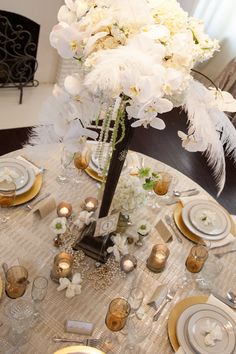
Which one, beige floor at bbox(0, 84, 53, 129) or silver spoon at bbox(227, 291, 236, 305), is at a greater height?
silver spoon at bbox(227, 291, 236, 305)

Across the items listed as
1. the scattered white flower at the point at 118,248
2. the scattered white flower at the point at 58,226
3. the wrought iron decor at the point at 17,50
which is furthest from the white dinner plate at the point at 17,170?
the wrought iron decor at the point at 17,50

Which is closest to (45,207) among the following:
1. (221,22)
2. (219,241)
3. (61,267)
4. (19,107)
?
(61,267)

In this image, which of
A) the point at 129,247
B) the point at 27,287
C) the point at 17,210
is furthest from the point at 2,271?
the point at 129,247

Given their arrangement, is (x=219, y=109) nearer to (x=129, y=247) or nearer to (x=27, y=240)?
(x=129, y=247)

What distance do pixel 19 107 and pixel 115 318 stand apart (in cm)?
253

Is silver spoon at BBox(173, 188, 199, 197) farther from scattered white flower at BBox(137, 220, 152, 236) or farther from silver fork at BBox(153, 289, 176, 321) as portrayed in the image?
silver fork at BBox(153, 289, 176, 321)

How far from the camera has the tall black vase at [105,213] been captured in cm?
140

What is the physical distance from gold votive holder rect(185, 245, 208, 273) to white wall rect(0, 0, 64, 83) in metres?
2.48

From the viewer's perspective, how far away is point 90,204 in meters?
1.72

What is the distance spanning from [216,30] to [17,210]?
3.06 metres

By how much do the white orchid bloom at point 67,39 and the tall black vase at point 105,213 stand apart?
0.34 metres

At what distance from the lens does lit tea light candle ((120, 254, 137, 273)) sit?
1553 millimetres

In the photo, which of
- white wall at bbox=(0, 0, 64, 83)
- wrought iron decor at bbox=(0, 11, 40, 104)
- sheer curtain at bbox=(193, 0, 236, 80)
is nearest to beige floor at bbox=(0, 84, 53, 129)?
wrought iron decor at bbox=(0, 11, 40, 104)

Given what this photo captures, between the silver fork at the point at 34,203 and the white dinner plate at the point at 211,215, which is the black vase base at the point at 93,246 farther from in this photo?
the white dinner plate at the point at 211,215
